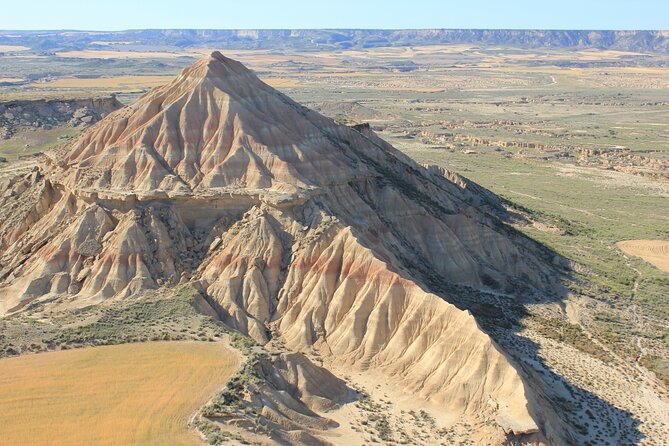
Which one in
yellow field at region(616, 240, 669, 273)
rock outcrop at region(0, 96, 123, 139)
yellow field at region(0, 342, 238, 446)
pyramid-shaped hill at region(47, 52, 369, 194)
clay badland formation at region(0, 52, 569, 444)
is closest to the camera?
yellow field at region(0, 342, 238, 446)

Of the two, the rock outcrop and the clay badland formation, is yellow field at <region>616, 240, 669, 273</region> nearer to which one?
the clay badland formation

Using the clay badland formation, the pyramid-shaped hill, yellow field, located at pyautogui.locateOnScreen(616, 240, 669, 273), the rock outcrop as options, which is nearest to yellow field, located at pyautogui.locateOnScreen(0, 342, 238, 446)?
the clay badland formation

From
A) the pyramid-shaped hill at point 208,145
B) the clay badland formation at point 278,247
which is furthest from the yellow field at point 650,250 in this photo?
the pyramid-shaped hill at point 208,145

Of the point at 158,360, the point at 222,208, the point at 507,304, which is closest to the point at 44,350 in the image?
the point at 158,360

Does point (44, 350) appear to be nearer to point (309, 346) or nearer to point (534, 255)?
point (309, 346)

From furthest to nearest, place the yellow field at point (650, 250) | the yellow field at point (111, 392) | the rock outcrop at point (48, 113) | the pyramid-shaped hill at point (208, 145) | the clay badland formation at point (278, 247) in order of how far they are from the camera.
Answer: the rock outcrop at point (48, 113)
the yellow field at point (650, 250)
the pyramid-shaped hill at point (208, 145)
the clay badland formation at point (278, 247)
the yellow field at point (111, 392)

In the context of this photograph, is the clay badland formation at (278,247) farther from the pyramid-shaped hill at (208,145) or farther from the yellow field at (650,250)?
the yellow field at (650,250)

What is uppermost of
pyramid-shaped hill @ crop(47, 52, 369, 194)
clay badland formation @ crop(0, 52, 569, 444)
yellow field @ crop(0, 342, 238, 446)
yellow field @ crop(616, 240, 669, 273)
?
→ pyramid-shaped hill @ crop(47, 52, 369, 194)
